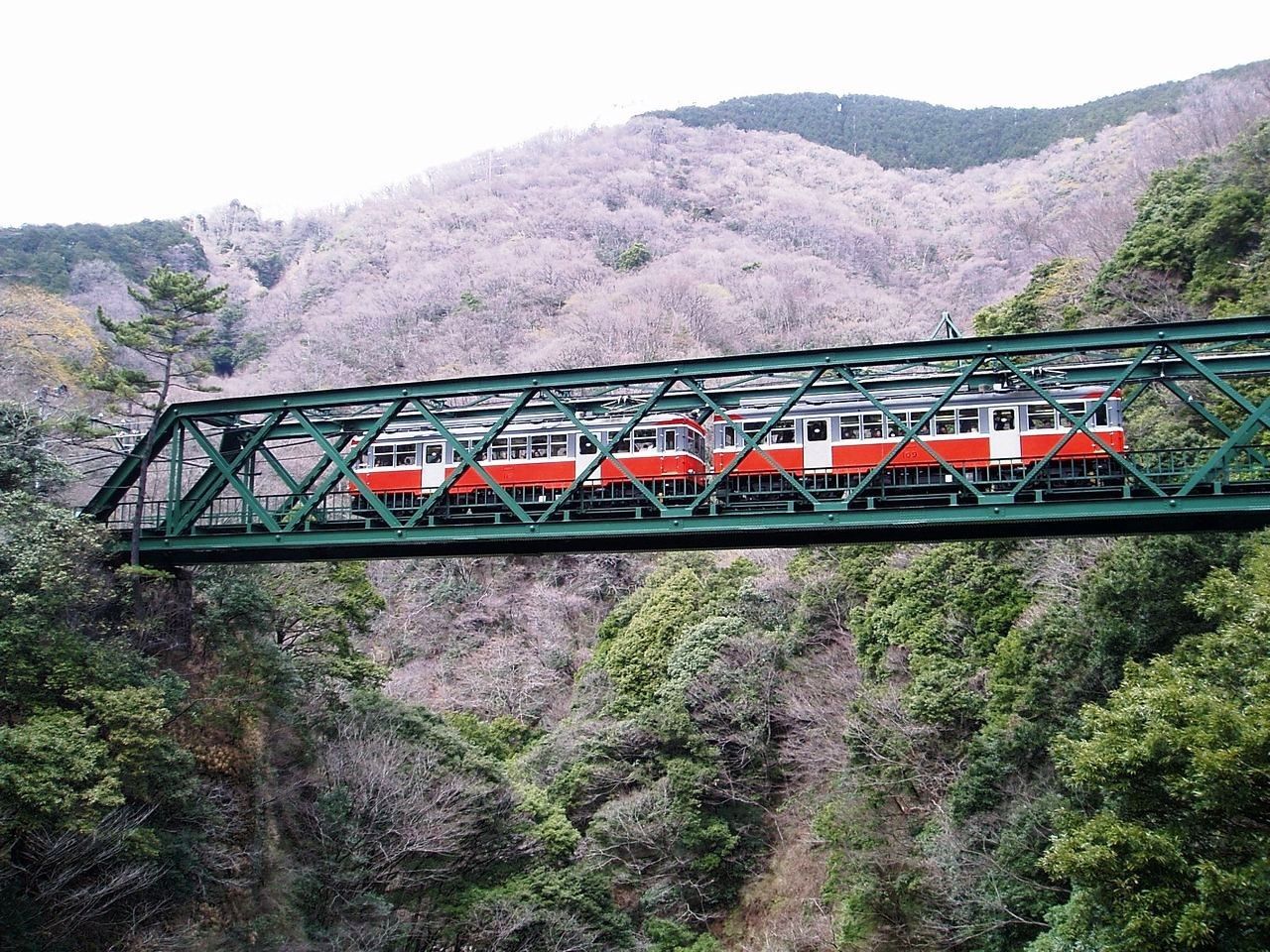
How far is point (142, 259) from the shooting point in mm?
67875

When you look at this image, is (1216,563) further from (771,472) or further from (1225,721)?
(771,472)

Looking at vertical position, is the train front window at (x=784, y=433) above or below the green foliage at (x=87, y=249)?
below

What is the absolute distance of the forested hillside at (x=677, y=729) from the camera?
14.5m

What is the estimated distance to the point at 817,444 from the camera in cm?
2142

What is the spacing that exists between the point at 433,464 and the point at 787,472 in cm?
879

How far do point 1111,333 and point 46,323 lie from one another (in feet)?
140

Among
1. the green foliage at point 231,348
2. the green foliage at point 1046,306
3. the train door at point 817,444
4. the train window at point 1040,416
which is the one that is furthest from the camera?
the green foliage at point 231,348

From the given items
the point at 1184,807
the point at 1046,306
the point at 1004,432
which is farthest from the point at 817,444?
the point at 1046,306

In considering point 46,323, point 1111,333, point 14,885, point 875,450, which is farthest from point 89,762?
point 46,323

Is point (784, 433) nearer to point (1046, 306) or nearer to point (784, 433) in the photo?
point (784, 433)

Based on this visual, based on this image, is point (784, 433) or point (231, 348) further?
point (231, 348)

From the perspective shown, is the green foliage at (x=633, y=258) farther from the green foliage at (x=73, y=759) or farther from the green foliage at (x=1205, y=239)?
the green foliage at (x=73, y=759)

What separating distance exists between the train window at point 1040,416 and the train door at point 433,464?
12.1m

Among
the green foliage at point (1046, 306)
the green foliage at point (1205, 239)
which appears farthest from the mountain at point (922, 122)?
the green foliage at point (1205, 239)
